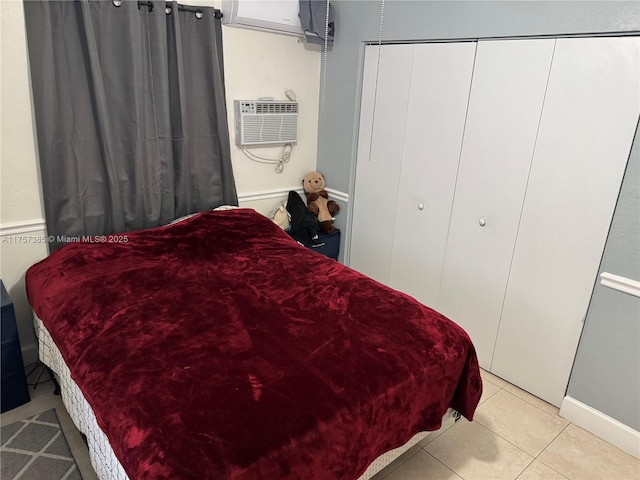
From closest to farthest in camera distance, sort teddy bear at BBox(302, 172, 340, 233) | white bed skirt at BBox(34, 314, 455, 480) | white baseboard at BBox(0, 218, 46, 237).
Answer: white bed skirt at BBox(34, 314, 455, 480) → white baseboard at BBox(0, 218, 46, 237) → teddy bear at BBox(302, 172, 340, 233)

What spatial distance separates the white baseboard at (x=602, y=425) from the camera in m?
2.11

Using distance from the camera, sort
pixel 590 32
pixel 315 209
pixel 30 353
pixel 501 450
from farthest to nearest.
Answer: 1. pixel 315 209
2. pixel 30 353
3. pixel 501 450
4. pixel 590 32

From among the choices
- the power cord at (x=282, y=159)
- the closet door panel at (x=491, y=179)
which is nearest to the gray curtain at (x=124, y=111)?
the power cord at (x=282, y=159)

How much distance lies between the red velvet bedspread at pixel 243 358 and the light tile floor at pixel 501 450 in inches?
13.1

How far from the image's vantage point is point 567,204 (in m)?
2.19

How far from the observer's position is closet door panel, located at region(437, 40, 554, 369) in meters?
2.27

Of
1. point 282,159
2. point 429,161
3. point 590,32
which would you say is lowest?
point 282,159

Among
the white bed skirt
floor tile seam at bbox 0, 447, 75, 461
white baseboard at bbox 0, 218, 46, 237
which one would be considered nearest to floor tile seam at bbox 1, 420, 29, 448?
floor tile seam at bbox 0, 447, 75, 461

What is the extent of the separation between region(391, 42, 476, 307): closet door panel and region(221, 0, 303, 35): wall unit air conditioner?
0.83 m

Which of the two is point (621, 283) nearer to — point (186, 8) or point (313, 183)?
point (313, 183)

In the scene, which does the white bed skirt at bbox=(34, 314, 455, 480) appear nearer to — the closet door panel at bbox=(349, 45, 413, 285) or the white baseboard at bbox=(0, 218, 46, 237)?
the white baseboard at bbox=(0, 218, 46, 237)

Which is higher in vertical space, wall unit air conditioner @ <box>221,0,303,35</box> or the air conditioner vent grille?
wall unit air conditioner @ <box>221,0,303,35</box>

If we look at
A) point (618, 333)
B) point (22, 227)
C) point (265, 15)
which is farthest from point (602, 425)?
point (22, 227)

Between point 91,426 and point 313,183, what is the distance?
→ 2217mm
